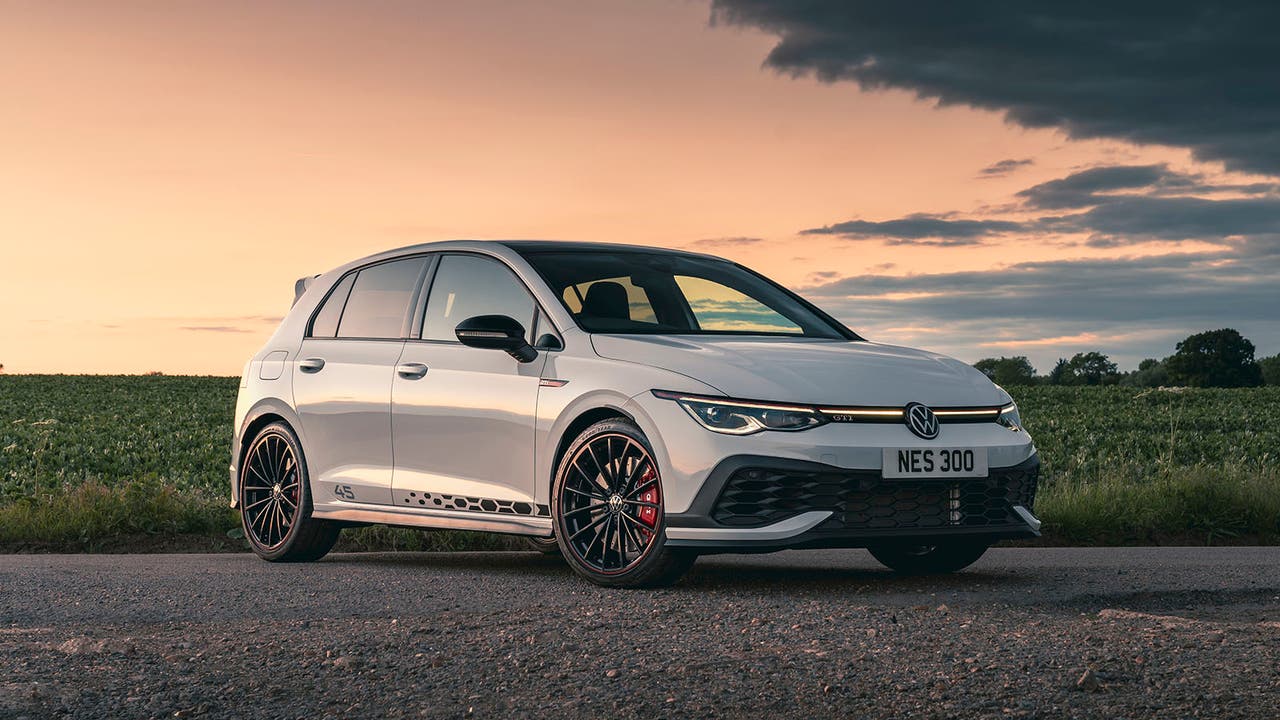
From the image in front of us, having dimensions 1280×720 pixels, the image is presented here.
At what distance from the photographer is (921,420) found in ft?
23.0

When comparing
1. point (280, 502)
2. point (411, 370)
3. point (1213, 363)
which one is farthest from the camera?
point (1213, 363)

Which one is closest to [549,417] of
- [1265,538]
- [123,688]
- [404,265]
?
[404,265]

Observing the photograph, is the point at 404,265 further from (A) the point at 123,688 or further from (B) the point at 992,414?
(A) the point at 123,688

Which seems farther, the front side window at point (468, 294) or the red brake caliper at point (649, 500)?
the front side window at point (468, 294)

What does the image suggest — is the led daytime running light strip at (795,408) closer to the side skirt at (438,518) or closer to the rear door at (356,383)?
the side skirt at (438,518)

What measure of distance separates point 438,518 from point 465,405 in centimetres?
70

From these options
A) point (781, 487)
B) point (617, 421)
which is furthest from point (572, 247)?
point (781, 487)

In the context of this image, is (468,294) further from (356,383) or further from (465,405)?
(356,383)

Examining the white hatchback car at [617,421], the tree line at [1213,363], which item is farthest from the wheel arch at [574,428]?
the tree line at [1213,363]

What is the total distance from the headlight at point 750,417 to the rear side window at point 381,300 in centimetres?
255

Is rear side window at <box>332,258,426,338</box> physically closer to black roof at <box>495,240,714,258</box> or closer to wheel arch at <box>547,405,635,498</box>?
black roof at <box>495,240,714,258</box>

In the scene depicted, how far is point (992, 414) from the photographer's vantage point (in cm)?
743

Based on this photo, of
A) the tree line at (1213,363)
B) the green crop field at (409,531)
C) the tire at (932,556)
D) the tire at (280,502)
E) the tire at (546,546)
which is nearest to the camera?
the tire at (932,556)

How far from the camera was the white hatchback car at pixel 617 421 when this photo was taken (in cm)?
679
